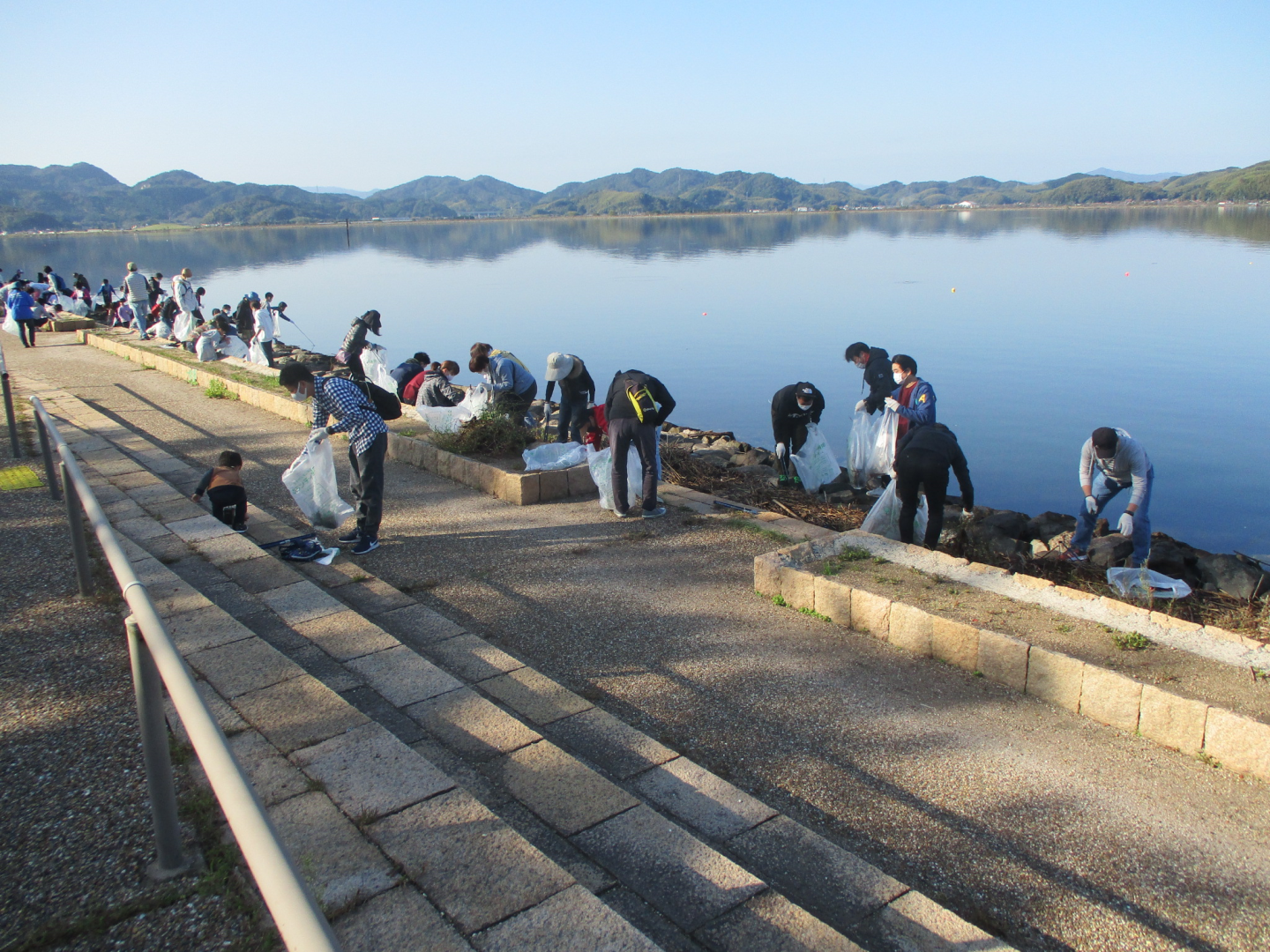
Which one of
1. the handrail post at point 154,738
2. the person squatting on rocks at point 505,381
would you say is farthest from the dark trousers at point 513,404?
the handrail post at point 154,738

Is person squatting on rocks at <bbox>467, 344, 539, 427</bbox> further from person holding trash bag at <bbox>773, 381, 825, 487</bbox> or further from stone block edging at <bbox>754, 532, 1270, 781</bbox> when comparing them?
stone block edging at <bbox>754, 532, 1270, 781</bbox>

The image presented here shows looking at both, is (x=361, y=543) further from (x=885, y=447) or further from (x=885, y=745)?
(x=885, y=447)

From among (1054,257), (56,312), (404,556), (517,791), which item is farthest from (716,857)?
(1054,257)

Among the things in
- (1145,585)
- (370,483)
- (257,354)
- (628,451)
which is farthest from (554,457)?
(257,354)

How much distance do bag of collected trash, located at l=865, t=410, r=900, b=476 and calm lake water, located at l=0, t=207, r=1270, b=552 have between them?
13.2ft

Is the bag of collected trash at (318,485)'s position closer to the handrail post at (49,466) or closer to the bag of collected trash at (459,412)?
the handrail post at (49,466)

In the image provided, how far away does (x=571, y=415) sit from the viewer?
916cm

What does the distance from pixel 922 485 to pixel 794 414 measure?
2560 millimetres

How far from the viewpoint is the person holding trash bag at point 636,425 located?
284 inches

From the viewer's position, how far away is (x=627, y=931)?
7.50 feet

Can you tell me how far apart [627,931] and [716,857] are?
1.98 feet

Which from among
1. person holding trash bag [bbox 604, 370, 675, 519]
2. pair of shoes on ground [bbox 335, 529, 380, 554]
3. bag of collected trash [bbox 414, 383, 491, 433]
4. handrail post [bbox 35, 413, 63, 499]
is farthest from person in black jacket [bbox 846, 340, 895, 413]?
handrail post [bbox 35, 413, 63, 499]

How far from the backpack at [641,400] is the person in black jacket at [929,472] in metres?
2.09

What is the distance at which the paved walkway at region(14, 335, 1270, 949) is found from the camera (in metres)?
3.07
